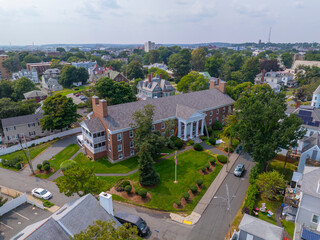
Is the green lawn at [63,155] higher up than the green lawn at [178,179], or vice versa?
the green lawn at [178,179]

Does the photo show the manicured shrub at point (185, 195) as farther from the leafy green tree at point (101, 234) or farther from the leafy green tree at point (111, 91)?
the leafy green tree at point (111, 91)

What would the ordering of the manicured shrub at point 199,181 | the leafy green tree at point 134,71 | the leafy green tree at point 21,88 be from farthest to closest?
the leafy green tree at point 134,71
the leafy green tree at point 21,88
the manicured shrub at point 199,181

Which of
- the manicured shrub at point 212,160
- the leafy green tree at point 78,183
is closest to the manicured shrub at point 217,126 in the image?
the manicured shrub at point 212,160

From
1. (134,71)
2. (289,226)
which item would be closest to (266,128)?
(289,226)

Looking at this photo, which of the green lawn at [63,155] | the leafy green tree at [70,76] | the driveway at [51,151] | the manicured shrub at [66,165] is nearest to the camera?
the manicured shrub at [66,165]

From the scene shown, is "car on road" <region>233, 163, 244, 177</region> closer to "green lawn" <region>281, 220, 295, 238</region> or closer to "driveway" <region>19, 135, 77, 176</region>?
"green lawn" <region>281, 220, 295, 238</region>

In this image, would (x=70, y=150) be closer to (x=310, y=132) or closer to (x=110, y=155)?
(x=110, y=155)

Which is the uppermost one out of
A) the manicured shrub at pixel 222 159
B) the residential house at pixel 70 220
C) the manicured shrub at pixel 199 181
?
the residential house at pixel 70 220

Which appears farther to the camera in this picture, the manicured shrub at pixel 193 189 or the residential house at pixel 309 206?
the manicured shrub at pixel 193 189
